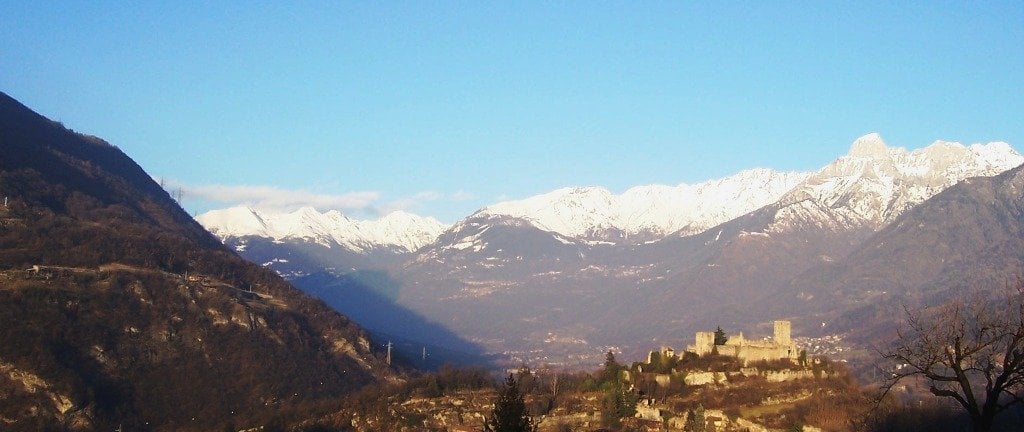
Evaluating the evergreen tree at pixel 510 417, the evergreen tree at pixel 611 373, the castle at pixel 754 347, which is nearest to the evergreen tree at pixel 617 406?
the evergreen tree at pixel 611 373

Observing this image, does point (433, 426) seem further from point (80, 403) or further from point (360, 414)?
point (80, 403)

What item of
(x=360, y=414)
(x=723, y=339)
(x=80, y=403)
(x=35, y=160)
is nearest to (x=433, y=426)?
(x=360, y=414)

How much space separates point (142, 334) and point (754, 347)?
63.1 metres

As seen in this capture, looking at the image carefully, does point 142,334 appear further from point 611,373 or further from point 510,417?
point 510,417

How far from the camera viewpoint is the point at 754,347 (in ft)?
323

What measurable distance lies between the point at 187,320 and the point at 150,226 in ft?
179

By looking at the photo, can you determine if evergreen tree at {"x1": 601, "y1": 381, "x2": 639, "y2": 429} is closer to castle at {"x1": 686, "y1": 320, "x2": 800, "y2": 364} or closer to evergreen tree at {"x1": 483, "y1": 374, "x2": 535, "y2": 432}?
castle at {"x1": 686, "y1": 320, "x2": 800, "y2": 364}

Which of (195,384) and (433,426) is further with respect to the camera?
(195,384)

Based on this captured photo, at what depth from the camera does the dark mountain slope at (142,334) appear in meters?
112

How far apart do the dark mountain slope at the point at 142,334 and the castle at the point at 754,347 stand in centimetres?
3861

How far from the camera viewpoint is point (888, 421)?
7181 cm

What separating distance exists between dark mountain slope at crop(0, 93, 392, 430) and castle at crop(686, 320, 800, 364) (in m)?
38.6

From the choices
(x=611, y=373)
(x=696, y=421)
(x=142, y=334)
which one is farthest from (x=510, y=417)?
(x=142, y=334)

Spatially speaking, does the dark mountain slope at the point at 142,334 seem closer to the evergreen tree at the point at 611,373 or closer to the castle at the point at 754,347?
the evergreen tree at the point at 611,373
